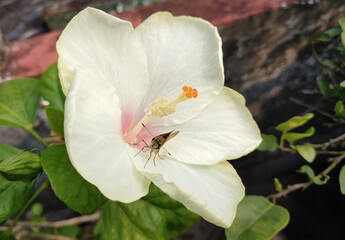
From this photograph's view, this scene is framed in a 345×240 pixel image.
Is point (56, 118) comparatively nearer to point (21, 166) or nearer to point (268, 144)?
point (21, 166)

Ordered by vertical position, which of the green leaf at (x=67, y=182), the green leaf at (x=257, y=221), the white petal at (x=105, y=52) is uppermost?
the white petal at (x=105, y=52)

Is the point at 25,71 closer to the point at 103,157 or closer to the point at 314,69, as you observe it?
the point at 103,157

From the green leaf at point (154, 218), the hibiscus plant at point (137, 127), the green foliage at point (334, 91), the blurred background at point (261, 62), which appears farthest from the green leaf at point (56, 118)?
the green foliage at point (334, 91)

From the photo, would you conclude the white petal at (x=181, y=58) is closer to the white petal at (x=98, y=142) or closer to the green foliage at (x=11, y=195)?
the white petal at (x=98, y=142)

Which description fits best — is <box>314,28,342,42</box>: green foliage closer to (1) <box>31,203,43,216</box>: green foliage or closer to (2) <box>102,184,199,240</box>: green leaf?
(2) <box>102,184,199,240</box>: green leaf

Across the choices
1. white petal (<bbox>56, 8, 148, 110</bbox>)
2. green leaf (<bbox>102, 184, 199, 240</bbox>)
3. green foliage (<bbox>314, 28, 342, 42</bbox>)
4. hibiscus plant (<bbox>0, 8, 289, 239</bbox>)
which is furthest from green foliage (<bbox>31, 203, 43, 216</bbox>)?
green foliage (<bbox>314, 28, 342, 42</bbox>)

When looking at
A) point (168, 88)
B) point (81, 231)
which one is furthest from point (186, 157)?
point (81, 231)

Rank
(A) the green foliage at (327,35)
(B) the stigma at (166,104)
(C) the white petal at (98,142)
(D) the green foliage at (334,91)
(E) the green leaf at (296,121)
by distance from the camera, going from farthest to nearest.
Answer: (A) the green foliage at (327,35) < (D) the green foliage at (334,91) < (E) the green leaf at (296,121) < (B) the stigma at (166,104) < (C) the white petal at (98,142)
